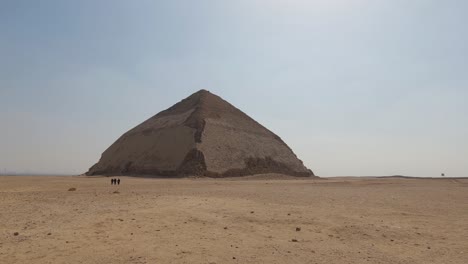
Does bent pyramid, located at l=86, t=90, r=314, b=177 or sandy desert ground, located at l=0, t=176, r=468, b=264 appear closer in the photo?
sandy desert ground, located at l=0, t=176, r=468, b=264

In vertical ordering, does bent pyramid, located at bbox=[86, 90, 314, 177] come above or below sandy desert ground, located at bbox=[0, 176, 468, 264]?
above

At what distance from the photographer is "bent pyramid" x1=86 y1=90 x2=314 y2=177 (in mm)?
42094

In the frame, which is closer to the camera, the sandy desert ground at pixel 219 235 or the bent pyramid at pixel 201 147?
the sandy desert ground at pixel 219 235

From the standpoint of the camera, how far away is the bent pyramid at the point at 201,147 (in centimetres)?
4209

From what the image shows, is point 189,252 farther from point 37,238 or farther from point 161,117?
point 161,117

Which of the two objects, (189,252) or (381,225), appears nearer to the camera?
(189,252)

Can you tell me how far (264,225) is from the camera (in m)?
9.12

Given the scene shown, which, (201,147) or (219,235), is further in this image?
(201,147)

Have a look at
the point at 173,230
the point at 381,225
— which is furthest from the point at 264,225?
the point at 381,225

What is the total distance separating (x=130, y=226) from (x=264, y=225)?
3.07 meters

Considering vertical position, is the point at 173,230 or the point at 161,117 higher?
the point at 161,117

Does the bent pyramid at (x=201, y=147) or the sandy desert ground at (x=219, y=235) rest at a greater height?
the bent pyramid at (x=201, y=147)

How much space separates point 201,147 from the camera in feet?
142

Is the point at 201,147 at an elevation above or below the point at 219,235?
above
